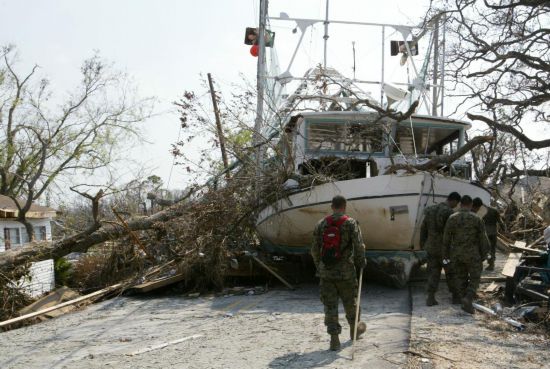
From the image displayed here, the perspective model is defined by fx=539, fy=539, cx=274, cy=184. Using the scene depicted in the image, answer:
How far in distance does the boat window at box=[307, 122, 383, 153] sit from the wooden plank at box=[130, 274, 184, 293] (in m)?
3.49

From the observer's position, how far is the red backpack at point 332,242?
17.5ft

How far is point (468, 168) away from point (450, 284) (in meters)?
4.10

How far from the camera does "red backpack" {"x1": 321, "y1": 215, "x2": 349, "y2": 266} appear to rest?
532 centimetres

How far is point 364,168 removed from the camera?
10.7 m

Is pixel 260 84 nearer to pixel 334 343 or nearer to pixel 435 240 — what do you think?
pixel 435 240

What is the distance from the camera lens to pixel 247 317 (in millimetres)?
7309

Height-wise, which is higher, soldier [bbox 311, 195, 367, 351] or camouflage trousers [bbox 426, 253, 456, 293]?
soldier [bbox 311, 195, 367, 351]

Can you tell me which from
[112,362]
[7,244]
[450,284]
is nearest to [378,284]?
[450,284]

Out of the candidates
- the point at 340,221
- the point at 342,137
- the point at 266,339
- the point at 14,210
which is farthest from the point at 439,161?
the point at 14,210

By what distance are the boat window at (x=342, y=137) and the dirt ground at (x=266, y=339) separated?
9.82 ft

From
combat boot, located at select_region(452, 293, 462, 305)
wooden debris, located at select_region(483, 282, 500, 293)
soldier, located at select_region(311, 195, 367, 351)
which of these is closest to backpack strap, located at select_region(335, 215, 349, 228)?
soldier, located at select_region(311, 195, 367, 351)

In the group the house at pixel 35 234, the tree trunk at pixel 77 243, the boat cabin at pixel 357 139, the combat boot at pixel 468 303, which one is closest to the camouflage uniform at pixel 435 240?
the combat boot at pixel 468 303

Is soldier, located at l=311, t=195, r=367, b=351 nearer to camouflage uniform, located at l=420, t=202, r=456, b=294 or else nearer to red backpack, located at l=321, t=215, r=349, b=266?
red backpack, located at l=321, t=215, r=349, b=266

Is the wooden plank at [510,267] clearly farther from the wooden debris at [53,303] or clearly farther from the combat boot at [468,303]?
the wooden debris at [53,303]
